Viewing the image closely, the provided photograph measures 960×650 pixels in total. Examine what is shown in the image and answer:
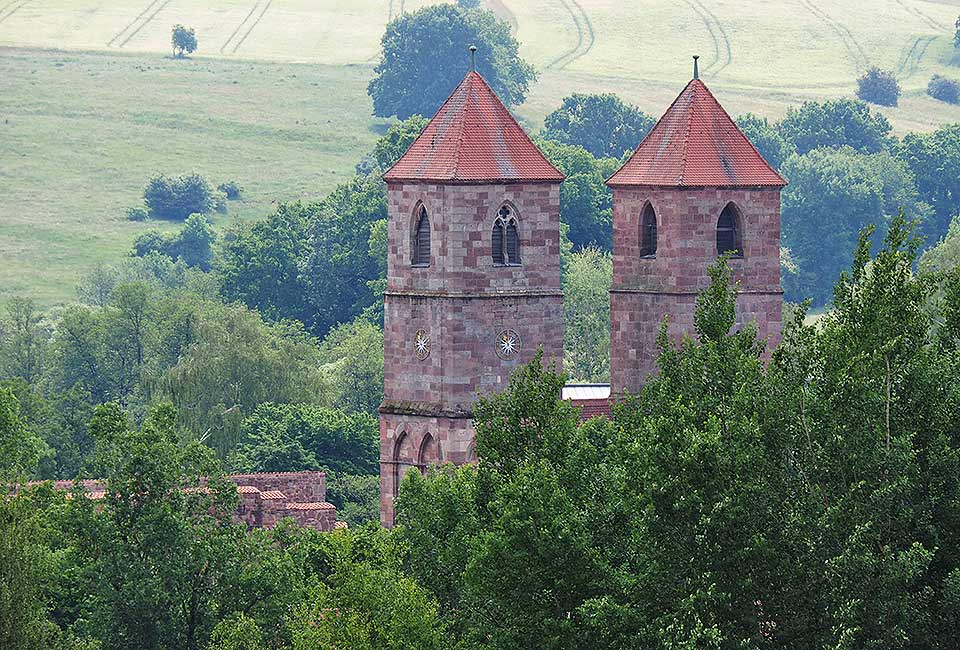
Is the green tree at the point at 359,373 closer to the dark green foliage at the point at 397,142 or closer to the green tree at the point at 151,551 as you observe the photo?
the dark green foliage at the point at 397,142

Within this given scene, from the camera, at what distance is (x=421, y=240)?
75562 mm

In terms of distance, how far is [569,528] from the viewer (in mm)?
54969

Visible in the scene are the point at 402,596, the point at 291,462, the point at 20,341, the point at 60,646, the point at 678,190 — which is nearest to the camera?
the point at 402,596

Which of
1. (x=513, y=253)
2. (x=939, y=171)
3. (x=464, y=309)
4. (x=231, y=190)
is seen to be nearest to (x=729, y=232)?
(x=513, y=253)

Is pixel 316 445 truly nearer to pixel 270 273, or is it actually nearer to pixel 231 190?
Answer: pixel 270 273

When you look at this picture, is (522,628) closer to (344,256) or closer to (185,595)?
(185,595)

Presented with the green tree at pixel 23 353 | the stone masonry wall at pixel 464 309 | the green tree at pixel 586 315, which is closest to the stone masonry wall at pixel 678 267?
the stone masonry wall at pixel 464 309

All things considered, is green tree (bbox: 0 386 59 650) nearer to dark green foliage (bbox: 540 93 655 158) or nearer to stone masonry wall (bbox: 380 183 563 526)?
stone masonry wall (bbox: 380 183 563 526)

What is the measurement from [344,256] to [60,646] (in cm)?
9291

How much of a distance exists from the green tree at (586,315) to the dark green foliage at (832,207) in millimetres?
35718

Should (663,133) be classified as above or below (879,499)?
above

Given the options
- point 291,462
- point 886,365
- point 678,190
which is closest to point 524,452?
point 886,365

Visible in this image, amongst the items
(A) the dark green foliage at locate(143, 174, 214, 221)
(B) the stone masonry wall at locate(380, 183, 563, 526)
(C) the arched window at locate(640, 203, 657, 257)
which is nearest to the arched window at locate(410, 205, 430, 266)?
(B) the stone masonry wall at locate(380, 183, 563, 526)

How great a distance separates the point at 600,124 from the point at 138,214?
3002cm
